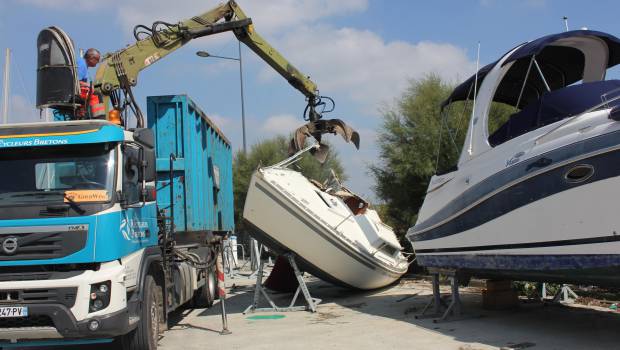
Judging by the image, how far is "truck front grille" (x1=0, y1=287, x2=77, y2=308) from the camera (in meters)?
5.32

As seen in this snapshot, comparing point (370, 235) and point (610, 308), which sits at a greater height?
point (370, 235)

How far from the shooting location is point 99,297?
5.41 metres

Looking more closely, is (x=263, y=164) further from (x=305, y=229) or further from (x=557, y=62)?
(x=557, y=62)

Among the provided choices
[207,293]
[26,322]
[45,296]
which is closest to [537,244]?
[45,296]

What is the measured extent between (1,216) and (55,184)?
57 centimetres

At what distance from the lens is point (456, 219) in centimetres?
748

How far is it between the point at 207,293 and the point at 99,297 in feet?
18.3

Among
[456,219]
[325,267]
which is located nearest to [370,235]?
[325,267]

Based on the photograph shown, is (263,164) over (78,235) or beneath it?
over

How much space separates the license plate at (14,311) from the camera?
209 inches

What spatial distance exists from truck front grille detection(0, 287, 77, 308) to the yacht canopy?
5774 millimetres

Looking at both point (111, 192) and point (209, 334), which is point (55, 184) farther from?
point (209, 334)

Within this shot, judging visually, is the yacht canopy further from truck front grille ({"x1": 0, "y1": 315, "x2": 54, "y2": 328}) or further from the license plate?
the license plate

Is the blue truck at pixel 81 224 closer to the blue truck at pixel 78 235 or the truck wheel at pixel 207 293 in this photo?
the blue truck at pixel 78 235
